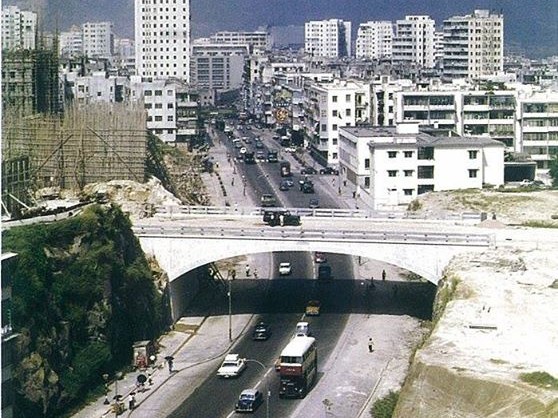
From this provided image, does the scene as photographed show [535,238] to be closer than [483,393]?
No

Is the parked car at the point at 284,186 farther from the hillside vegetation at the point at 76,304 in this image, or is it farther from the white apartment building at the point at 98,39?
the white apartment building at the point at 98,39

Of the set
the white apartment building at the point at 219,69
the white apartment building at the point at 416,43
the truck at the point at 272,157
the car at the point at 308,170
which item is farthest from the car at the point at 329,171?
the white apartment building at the point at 219,69

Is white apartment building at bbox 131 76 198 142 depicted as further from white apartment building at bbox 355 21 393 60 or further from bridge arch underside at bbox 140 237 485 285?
white apartment building at bbox 355 21 393 60

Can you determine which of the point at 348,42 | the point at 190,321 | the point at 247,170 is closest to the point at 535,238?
the point at 190,321

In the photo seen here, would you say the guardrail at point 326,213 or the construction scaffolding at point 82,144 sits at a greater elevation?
the construction scaffolding at point 82,144

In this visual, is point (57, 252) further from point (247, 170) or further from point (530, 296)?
point (247, 170)

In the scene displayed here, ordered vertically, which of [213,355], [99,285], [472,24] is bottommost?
[213,355]
